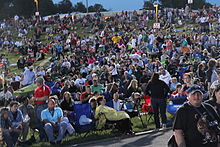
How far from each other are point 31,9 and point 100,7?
1453 centimetres

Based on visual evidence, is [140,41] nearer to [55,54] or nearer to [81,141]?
[55,54]

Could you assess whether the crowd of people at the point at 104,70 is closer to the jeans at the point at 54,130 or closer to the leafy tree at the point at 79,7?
the jeans at the point at 54,130

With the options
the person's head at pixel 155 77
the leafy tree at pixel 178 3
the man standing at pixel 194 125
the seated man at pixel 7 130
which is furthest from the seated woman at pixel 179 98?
the leafy tree at pixel 178 3

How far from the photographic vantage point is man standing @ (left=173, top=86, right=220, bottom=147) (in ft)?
17.4

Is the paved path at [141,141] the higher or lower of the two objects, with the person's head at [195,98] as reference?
lower

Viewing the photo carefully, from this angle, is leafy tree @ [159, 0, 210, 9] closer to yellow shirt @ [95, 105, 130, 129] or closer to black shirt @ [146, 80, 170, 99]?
black shirt @ [146, 80, 170, 99]

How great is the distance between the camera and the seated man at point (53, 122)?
409 inches

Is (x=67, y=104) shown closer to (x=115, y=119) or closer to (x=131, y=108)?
(x=115, y=119)

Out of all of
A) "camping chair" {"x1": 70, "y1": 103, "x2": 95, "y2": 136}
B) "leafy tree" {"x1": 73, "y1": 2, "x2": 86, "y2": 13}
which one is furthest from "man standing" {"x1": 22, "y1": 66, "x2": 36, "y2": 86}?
"leafy tree" {"x1": 73, "y1": 2, "x2": 86, "y2": 13}

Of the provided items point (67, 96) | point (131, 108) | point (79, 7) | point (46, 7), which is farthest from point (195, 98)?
point (79, 7)

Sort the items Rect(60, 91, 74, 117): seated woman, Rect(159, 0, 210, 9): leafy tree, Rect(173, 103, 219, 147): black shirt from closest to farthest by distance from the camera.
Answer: Rect(173, 103, 219, 147): black shirt, Rect(60, 91, 74, 117): seated woman, Rect(159, 0, 210, 9): leafy tree

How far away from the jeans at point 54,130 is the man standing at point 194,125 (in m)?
5.49

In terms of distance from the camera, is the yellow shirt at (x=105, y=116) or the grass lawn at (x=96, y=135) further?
the yellow shirt at (x=105, y=116)

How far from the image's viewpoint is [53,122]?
34.4 feet
